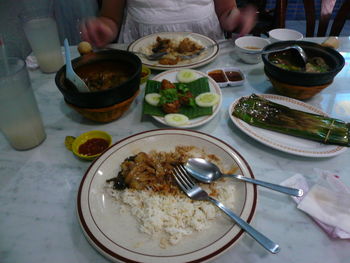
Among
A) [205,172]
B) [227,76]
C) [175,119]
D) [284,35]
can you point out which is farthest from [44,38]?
[284,35]

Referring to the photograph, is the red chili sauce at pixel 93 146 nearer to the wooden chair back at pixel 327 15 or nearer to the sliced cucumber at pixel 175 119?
the sliced cucumber at pixel 175 119

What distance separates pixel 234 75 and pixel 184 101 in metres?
0.55

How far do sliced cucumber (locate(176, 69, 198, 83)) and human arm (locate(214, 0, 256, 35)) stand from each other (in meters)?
0.84

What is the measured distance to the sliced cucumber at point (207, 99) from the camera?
1506 millimetres

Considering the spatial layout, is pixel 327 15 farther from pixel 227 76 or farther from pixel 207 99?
pixel 207 99

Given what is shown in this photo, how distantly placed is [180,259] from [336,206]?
25.3 inches

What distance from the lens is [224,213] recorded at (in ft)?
3.23

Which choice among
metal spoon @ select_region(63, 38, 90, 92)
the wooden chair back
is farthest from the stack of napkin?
the wooden chair back

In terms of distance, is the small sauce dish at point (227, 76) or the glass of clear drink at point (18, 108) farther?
the small sauce dish at point (227, 76)

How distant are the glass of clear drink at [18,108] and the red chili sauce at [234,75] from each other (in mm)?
1267

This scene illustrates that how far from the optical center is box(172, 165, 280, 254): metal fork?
842 millimetres

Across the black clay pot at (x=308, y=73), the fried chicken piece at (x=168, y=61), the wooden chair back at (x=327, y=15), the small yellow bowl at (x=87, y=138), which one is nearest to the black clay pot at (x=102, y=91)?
the small yellow bowl at (x=87, y=138)

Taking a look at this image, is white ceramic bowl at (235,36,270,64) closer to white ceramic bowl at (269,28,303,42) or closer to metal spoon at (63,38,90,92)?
white ceramic bowl at (269,28,303,42)

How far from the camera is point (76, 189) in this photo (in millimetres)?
1163
